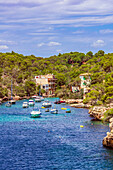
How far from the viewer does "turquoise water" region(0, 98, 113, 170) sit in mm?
45219

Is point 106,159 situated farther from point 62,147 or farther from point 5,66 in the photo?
point 5,66

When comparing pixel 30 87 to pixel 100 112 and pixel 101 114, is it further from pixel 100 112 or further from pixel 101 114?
pixel 101 114

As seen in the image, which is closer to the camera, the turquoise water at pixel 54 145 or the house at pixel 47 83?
the turquoise water at pixel 54 145

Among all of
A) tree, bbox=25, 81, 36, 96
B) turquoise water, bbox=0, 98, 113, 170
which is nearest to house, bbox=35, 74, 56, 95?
tree, bbox=25, 81, 36, 96

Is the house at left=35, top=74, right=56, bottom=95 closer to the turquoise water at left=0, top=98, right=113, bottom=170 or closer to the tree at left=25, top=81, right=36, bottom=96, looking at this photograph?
the tree at left=25, top=81, right=36, bottom=96

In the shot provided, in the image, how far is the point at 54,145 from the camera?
5553 cm

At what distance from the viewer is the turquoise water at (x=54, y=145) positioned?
148 ft

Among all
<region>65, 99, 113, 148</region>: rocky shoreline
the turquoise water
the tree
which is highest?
the tree

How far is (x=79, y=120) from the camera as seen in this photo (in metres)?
83.2

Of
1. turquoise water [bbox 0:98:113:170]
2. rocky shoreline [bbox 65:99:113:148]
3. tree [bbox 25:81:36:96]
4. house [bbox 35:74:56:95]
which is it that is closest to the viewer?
turquoise water [bbox 0:98:113:170]

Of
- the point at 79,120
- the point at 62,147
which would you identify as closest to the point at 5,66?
the point at 79,120

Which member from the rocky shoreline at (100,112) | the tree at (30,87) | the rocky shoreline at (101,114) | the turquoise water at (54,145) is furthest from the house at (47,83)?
the turquoise water at (54,145)

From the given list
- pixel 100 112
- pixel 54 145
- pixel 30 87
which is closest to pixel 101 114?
pixel 100 112

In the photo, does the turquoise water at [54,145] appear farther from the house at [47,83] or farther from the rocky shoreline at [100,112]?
the house at [47,83]
